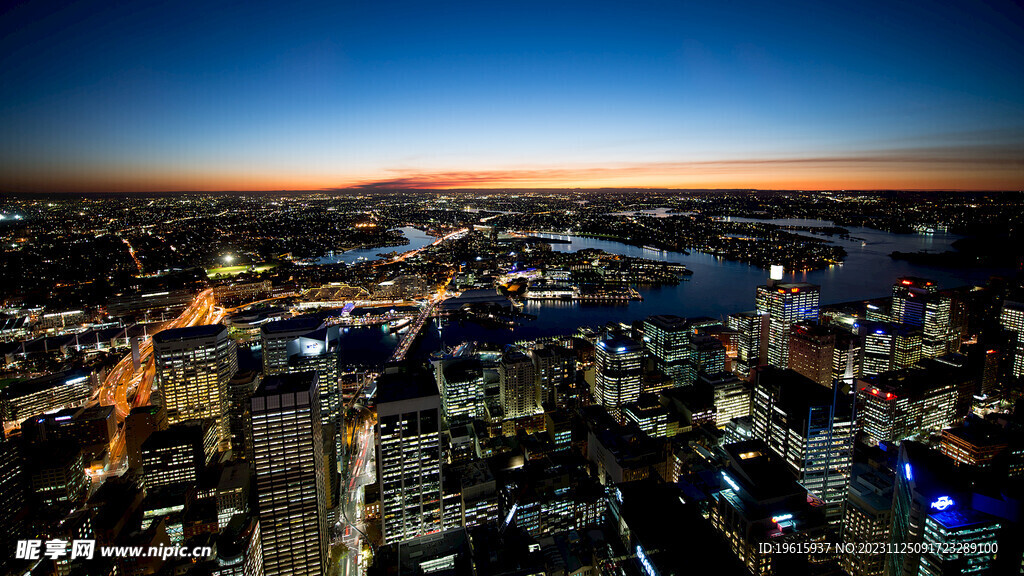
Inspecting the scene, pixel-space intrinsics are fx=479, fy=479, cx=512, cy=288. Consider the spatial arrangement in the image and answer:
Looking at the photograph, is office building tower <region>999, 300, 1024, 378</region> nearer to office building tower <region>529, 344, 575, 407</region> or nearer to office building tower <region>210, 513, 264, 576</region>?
office building tower <region>529, 344, 575, 407</region>

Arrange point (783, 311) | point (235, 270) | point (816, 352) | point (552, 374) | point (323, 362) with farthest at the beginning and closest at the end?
point (235, 270), point (783, 311), point (816, 352), point (552, 374), point (323, 362)

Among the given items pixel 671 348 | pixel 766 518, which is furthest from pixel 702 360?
pixel 766 518

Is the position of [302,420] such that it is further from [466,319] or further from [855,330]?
[855,330]

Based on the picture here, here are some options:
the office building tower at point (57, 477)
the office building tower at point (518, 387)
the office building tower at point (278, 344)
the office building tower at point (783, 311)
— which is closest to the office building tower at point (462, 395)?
the office building tower at point (518, 387)

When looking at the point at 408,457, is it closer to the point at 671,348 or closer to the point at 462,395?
the point at 462,395

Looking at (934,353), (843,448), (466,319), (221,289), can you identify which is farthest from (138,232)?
(934,353)

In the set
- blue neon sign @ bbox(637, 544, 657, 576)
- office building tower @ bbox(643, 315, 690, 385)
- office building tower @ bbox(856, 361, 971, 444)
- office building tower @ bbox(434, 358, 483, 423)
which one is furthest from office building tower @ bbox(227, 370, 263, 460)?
office building tower @ bbox(856, 361, 971, 444)
